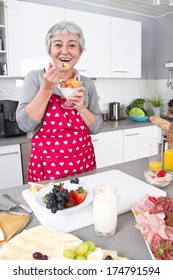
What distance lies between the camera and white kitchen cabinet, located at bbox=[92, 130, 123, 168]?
8.79 feet

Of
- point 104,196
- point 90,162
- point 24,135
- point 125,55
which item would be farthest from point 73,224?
point 125,55

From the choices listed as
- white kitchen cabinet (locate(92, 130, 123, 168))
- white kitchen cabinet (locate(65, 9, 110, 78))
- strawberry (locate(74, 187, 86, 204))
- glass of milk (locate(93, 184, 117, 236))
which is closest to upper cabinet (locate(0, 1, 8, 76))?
white kitchen cabinet (locate(65, 9, 110, 78))

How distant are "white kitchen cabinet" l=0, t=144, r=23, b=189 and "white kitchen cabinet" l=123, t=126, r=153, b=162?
4.18 ft

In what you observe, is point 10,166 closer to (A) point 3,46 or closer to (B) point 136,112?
(A) point 3,46

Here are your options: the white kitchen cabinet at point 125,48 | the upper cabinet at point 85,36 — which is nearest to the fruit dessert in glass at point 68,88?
the upper cabinet at point 85,36

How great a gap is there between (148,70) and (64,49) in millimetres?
2680

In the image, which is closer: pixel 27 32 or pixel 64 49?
pixel 64 49

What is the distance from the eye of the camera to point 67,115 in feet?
4.36

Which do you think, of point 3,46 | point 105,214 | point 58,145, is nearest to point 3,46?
point 3,46

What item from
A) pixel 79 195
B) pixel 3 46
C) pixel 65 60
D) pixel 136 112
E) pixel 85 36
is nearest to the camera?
pixel 79 195

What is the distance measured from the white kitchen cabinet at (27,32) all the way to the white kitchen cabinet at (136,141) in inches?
49.7

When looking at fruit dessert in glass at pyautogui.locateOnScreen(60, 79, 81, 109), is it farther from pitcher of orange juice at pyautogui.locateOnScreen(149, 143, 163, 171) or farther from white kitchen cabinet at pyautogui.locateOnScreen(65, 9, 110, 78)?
white kitchen cabinet at pyautogui.locateOnScreen(65, 9, 110, 78)

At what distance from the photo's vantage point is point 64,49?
1280 millimetres

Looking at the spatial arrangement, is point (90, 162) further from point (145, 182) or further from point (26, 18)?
point (26, 18)
